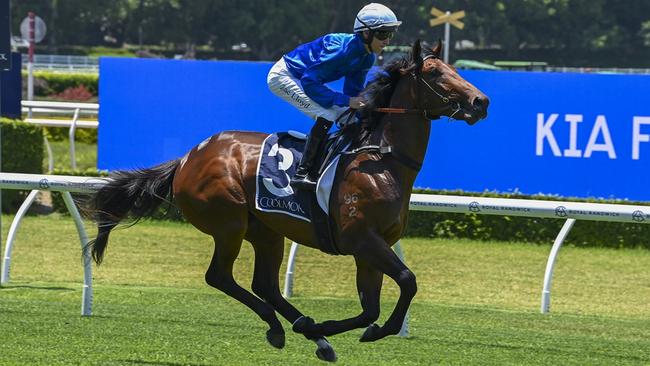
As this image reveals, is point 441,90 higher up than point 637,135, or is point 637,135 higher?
point 441,90

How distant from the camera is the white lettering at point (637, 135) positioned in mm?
10734

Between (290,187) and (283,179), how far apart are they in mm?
57

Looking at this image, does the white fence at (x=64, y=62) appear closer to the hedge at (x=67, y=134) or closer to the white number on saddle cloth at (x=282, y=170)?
the hedge at (x=67, y=134)

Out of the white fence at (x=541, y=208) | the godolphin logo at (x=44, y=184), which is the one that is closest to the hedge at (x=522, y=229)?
the white fence at (x=541, y=208)

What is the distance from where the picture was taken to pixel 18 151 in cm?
1278

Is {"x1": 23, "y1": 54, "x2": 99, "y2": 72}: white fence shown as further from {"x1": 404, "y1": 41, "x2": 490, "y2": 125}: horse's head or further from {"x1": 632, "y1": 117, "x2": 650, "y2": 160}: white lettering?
{"x1": 404, "y1": 41, "x2": 490, "y2": 125}: horse's head

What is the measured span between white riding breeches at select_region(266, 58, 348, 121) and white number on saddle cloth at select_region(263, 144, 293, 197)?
0.69 feet

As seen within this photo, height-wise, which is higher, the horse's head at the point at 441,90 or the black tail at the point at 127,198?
the horse's head at the point at 441,90

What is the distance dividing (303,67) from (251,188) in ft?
2.03

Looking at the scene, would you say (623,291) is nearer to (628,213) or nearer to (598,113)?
(598,113)

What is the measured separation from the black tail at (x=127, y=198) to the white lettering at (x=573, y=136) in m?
5.81

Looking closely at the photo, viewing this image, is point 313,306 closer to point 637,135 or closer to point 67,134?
point 637,135

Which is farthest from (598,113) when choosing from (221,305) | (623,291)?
(221,305)

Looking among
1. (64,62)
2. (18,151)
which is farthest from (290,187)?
(64,62)
